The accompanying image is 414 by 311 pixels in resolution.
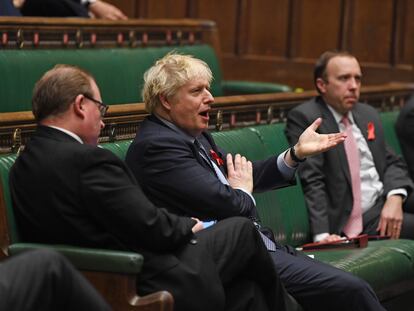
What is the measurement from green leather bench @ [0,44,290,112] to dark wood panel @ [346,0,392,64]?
140cm

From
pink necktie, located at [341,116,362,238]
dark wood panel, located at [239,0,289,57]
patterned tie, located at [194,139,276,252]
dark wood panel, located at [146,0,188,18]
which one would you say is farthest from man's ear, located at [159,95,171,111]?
dark wood panel, located at [146,0,188,18]

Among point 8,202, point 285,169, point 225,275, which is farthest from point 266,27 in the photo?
point 8,202

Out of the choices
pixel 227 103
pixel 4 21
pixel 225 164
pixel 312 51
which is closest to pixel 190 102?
pixel 225 164

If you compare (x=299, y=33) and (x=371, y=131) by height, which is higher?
(x=299, y=33)

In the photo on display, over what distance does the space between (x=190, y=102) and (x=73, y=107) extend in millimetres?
619

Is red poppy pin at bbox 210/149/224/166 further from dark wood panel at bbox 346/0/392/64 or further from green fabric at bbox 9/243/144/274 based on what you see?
dark wood panel at bbox 346/0/392/64

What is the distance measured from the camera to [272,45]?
26.0 ft

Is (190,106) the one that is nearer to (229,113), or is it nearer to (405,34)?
(229,113)

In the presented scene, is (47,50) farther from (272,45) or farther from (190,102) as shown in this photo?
(272,45)

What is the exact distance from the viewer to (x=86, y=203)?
3.10 meters

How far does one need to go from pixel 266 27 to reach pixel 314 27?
39 cm

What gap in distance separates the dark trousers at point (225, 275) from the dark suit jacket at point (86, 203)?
0.06 m

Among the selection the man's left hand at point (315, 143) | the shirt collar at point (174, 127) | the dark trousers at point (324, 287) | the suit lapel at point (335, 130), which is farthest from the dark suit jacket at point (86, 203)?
the suit lapel at point (335, 130)

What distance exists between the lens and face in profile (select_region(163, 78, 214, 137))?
371cm
